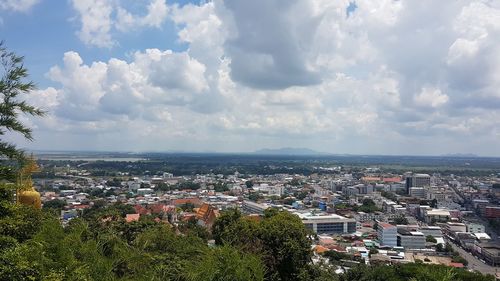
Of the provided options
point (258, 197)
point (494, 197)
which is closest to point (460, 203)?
point (494, 197)

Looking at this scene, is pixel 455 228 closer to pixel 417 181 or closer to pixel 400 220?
pixel 400 220

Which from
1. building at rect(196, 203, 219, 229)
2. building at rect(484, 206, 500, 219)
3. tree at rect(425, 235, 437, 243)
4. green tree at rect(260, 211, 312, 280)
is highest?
green tree at rect(260, 211, 312, 280)

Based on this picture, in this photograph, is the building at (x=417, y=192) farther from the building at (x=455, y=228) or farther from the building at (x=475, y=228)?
the building at (x=475, y=228)

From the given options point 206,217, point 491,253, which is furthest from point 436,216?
point 206,217

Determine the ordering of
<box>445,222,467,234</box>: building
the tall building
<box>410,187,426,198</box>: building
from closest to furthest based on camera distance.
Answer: <box>445,222,467,234</box>: building
<box>410,187,426,198</box>: building
the tall building

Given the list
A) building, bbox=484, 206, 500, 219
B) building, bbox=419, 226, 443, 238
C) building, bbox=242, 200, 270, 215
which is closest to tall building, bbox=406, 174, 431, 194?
building, bbox=484, 206, 500, 219

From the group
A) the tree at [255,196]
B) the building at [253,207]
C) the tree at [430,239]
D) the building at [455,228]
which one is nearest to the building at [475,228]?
the building at [455,228]

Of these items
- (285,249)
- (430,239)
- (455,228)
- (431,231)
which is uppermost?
(285,249)

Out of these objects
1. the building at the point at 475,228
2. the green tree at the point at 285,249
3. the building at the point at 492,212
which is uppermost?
the green tree at the point at 285,249

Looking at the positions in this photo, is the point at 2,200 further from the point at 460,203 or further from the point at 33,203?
the point at 460,203

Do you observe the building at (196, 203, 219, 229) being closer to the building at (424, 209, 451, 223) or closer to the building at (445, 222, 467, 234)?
the building at (445, 222, 467, 234)

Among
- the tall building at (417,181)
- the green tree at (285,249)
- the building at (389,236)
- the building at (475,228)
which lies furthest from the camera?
the tall building at (417,181)
